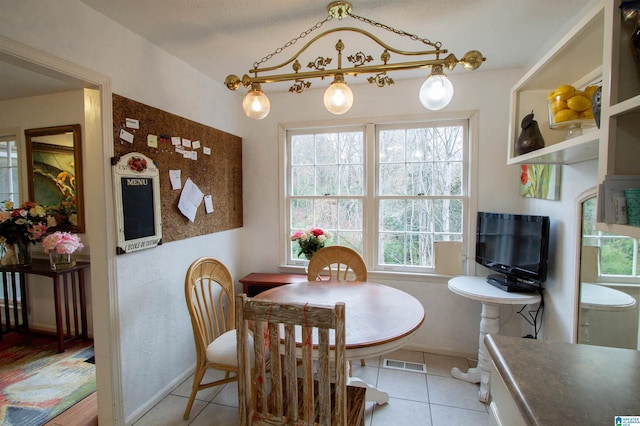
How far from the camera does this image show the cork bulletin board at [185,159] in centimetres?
187

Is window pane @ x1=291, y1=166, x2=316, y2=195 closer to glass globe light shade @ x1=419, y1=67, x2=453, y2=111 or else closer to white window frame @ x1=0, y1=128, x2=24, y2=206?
glass globe light shade @ x1=419, y1=67, x2=453, y2=111

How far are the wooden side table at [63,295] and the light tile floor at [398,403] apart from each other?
1.48 meters

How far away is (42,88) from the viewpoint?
2.79 meters

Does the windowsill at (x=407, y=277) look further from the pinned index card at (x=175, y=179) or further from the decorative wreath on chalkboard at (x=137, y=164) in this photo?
the decorative wreath on chalkboard at (x=137, y=164)

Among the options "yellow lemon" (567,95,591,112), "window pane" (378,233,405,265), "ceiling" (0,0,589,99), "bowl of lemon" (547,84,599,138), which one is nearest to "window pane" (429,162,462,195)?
"window pane" (378,233,405,265)

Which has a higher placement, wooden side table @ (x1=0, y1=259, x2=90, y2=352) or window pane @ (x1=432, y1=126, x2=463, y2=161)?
window pane @ (x1=432, y1=126, x2=463, y2=161)

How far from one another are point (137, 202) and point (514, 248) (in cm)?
264

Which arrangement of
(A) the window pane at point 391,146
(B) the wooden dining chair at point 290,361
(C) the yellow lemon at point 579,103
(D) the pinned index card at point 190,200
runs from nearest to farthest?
(B) the wooden dining chair at point 290,361 < (C) the yellow lemon at point 579,103 < (D) the pinned index card at point 190,200 < (A) the window pane at point 391,146

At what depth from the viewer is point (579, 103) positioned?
47.9 inches

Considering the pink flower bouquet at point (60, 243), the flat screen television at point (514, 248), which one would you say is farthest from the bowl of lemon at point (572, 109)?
the pink flower bouquet at point (60, 243)

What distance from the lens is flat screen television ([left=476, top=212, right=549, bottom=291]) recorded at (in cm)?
191

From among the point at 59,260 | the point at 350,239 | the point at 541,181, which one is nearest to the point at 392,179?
the point at 350,239

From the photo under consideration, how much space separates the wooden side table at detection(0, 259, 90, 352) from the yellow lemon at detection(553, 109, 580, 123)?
3817mm

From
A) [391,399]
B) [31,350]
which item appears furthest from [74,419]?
[391,399]
